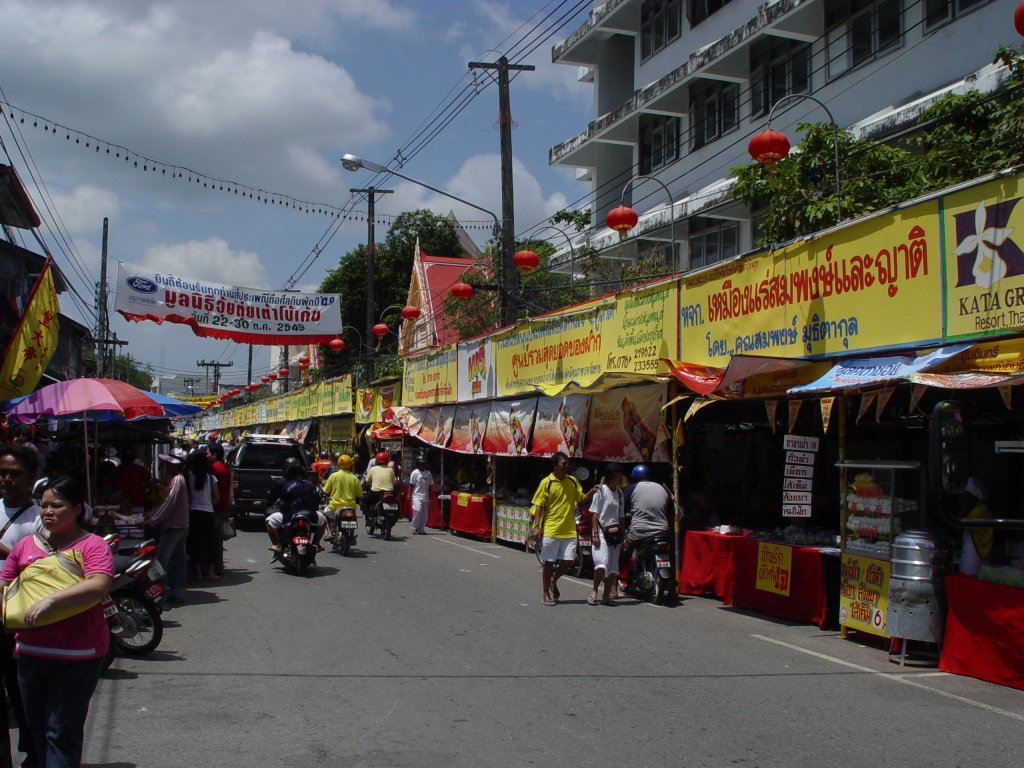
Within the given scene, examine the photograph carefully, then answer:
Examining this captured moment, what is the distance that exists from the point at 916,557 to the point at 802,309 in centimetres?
386

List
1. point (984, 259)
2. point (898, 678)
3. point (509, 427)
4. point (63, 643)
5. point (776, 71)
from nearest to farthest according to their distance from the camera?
1. point (63, 643)
2. point (898, 678)
3. point (984, 259)
4. point (509, 427)
5. point (776, 71)

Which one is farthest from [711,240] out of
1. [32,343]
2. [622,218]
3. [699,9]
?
[32,343]

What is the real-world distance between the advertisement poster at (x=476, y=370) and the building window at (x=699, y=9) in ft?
46.1

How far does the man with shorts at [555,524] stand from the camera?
38.2 ft

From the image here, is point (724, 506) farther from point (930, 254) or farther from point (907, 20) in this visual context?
point (907, 20)

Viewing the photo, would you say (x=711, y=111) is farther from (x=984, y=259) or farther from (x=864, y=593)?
(x=864, y=593)

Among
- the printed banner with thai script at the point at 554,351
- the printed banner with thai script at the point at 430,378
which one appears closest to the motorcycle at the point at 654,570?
the printed banner with thai script at the point at 554,351

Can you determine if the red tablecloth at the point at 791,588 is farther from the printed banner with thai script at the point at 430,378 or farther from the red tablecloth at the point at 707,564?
the printed banner with thai script at the point at 430,378

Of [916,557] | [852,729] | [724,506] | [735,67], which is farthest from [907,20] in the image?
[852,729]

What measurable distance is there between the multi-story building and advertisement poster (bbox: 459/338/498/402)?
5.11 metres

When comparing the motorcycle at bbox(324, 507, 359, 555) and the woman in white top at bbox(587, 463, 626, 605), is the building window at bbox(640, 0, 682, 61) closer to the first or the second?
the motorcycle at bbox(324, 507, 359, 555)

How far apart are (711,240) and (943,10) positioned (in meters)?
9.24

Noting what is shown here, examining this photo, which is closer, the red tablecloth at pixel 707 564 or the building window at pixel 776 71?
the red tablecloth at pixel 707 564

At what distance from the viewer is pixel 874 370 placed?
964cm
